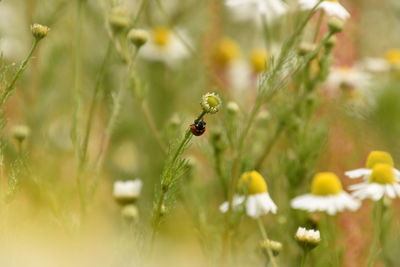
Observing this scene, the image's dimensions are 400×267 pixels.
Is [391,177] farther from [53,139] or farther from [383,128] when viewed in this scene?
[53,139]

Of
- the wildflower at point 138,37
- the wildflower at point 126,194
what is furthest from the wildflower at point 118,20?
the wildflower at point 126,194

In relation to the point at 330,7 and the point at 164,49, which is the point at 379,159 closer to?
the point at 330,7

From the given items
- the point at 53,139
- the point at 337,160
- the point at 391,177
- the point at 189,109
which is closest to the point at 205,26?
the point at 189,109

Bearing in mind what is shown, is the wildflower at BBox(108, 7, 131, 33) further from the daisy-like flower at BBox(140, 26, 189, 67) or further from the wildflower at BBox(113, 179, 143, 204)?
the daisy-like flower at BBox(140, 26, 189, 67)

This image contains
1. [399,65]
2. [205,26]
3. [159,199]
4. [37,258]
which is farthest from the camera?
[205,26]

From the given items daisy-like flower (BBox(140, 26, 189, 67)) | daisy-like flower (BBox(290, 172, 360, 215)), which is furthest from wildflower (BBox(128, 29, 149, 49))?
daisy-like flower (BBox(140, 26, 189, 67))

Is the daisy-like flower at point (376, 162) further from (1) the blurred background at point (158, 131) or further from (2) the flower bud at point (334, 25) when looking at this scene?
(2) the flower bud at point (334, 25)
